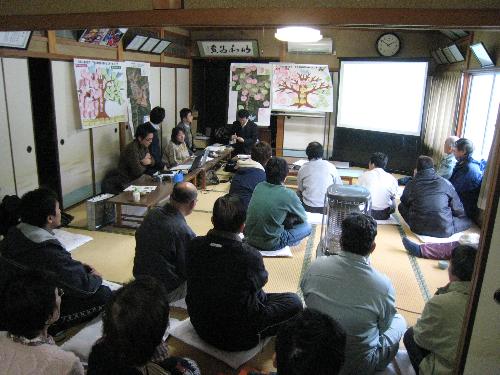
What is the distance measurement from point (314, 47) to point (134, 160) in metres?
4.28

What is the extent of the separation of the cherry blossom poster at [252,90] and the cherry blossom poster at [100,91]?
8.49 feet

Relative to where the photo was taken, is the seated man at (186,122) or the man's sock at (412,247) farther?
the seated man at (186,122)

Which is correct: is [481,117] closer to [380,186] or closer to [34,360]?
[380,186]

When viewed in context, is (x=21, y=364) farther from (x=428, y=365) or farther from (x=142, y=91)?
(x=142, y=91)

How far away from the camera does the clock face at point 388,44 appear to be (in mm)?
7387

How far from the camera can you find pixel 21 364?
1.40m

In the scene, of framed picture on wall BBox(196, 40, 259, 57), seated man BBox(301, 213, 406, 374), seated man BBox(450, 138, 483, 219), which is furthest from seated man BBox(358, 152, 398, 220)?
framed picture on wall BBox(196, 40, 259, 57)

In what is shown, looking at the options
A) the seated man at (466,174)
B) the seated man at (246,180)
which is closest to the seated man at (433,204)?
the seated man at (466,174)

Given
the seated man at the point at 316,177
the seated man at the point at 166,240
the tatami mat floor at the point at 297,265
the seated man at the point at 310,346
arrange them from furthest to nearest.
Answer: the seated man at the point at 316,177, the tatami mat floor at the point at 297,265, the seated man at the point at 166,240, the seated man at the point at 310,346

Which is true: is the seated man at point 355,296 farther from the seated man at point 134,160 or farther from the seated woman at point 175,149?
the seated woman at point 175,149

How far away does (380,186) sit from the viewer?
179 inches

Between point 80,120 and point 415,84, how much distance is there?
5166 mm

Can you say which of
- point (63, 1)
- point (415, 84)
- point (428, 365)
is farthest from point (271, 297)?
point (415, 84)

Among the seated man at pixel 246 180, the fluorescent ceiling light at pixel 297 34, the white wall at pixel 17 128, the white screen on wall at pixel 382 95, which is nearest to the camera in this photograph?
the white wall at pixel 17 128
